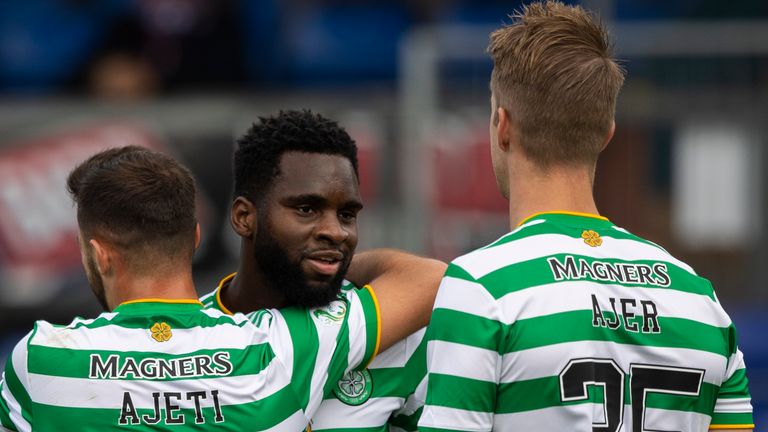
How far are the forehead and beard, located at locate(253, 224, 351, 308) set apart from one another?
0.44ft

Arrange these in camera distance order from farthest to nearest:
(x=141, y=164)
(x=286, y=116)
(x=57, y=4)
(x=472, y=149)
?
1. (x=57, y=4)
2. (x=472, y=149)
3. (x=286, y=116)
4. (x=141, y=164)

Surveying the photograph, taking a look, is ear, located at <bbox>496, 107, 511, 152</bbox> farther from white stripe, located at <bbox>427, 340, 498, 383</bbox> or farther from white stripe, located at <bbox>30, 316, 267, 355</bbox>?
white stripe, located at <bbox>30, 316, 267, 355</bbox>

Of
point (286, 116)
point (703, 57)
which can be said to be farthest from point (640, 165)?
point (286, 116)

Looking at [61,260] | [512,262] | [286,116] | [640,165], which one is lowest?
[61,260]

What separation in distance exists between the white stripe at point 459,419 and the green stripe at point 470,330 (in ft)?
0.48

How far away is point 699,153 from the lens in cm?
Answer: 690

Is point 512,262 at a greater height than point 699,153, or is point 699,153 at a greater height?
point 512,262

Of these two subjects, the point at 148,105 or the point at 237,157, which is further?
the point at 148,105

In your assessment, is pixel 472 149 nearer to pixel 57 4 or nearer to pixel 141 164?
pixel 141 164

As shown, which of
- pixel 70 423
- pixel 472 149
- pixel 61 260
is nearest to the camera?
pixel 70 423

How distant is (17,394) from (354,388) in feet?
2.78

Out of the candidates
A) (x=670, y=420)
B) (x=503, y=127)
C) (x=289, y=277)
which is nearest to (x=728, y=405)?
(x=670, y=420)

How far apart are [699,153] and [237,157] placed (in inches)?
166

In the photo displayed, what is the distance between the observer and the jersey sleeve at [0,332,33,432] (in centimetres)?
288
